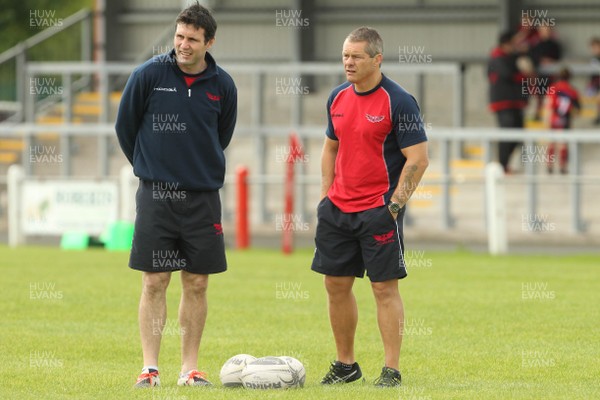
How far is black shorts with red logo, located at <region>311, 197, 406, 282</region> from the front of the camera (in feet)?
28.8

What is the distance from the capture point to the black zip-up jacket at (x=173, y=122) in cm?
874

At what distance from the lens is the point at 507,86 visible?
25.5 meters

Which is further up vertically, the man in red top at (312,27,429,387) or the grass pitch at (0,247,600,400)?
the man in red top at (312,27,429,387)

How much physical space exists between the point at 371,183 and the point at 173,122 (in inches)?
48.7

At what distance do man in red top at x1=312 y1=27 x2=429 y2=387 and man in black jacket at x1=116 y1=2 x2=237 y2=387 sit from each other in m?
0.71

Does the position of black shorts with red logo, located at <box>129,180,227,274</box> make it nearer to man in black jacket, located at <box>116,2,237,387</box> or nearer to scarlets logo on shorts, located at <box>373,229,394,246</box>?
man in black jacket, located at <box>116,2,237,387</box>
